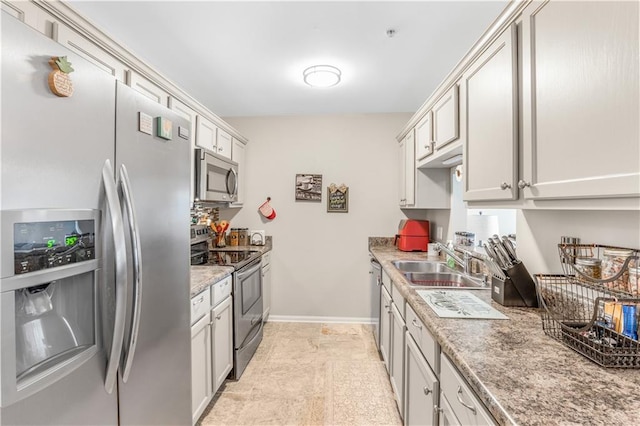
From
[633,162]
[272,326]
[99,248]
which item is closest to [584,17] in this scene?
[633,162]

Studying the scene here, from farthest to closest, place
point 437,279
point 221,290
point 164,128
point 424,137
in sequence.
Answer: point 424,137
point 437,279
point 221,290
point 164,128

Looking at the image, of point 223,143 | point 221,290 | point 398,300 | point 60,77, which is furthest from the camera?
point 223,143

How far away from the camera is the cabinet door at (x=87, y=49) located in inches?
52.6

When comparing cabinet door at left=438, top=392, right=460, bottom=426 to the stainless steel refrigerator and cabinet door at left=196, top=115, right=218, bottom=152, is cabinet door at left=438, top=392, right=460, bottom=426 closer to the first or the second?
the stainless steel refrigerator

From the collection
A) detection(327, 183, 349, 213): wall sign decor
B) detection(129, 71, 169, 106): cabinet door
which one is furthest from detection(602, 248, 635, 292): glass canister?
detection(327, 183, 349, 213): wall sign decor

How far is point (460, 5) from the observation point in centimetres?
168

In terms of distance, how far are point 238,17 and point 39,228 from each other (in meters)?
1.60

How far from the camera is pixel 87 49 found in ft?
4.82

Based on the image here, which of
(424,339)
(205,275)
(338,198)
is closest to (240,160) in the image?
(338,198)

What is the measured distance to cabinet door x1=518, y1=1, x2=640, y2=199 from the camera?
0.75 metres

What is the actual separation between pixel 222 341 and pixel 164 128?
60.4 inches

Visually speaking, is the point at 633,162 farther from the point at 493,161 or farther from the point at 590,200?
the point at 493,161

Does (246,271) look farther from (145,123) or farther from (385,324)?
(145,123)

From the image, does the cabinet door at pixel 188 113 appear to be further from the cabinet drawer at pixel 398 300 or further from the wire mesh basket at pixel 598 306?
the wire mesh basket at pixel 598 306
